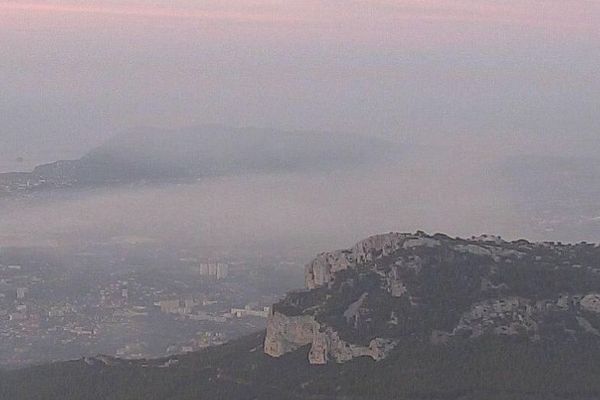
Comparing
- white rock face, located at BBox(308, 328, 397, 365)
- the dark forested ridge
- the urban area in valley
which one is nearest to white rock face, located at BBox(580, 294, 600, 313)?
the dark forested ridge

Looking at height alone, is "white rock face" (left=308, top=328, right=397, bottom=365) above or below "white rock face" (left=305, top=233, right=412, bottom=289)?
below

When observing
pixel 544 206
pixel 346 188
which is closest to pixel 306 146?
pixel 346 188

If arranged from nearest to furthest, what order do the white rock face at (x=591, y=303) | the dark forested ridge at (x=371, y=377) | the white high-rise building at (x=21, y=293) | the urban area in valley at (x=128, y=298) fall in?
the dark forested ridge at (x=371, y=377), the white rock face at (x=591, y=303), the urban area in valley at (x=128, y=298), the white high-rise building at (x=21, y=293)

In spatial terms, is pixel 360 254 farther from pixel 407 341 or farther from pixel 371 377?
pixel 371 377

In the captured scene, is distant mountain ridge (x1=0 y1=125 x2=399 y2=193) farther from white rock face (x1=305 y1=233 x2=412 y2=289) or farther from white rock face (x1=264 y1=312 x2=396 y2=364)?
white rock face (x1=264 y1=312 x2=396 y2=364)

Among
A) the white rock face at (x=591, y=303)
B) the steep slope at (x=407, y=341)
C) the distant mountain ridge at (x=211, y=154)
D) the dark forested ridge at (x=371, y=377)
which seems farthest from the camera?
the distant mountain ridge at (x=211, y=154)

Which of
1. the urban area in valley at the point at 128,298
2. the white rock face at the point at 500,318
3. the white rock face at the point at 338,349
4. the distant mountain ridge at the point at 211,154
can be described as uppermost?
the distant mountain ridge at the point at 211,154

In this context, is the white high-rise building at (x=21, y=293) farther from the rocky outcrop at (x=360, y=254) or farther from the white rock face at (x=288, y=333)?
the white rock face at (x=288, y=333)

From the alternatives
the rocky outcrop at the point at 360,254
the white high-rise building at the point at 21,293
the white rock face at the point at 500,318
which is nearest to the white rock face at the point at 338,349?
the white rock face at the point at 500,318
